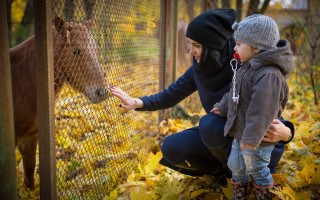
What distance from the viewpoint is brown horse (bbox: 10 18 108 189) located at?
9.49ft

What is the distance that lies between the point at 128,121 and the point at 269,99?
2.04 meters

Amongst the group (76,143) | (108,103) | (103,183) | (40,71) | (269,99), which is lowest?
(103,183)

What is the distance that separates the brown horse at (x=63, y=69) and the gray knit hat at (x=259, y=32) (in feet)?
4.21

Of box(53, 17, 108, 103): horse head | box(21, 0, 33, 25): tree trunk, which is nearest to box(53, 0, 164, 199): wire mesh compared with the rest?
box(53, 17, 108, 103): horse head

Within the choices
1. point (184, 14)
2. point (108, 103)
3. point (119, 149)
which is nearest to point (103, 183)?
point (119, 149)

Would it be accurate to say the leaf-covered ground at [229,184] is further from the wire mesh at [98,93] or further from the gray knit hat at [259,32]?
the gray knit hat at [259,32]

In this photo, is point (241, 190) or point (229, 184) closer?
point (241, 190)

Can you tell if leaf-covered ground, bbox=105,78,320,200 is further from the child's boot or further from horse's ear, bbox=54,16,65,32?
horse's ear, bbox=54,16,65,32

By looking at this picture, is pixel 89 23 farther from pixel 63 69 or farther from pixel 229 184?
pixel 229 184

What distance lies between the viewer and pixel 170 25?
5195mm

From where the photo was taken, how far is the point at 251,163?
8.05 ft

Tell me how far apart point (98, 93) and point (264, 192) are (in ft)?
5.05

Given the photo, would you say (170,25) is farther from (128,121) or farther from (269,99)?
(269,99)

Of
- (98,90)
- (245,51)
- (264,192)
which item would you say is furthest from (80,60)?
(264,192)
